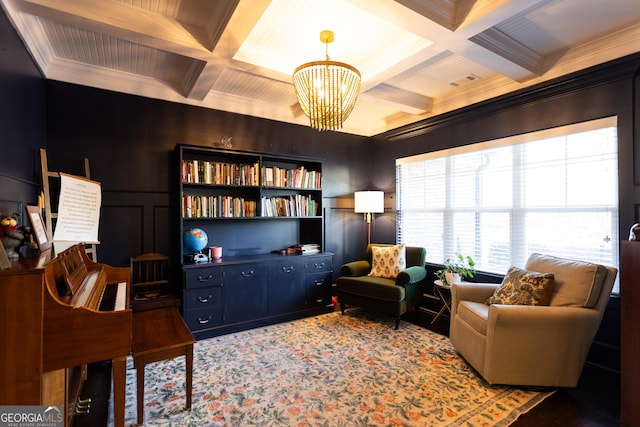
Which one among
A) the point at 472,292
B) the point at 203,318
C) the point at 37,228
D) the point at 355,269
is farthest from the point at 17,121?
the point at 472,292

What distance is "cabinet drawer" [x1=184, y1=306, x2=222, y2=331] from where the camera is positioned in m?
3.18

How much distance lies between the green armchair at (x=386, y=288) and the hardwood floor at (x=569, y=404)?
1.49 meters

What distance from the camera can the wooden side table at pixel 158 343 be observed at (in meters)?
1.82

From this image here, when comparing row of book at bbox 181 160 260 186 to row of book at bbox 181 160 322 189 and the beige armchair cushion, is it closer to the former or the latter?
row of book at bbox 181 160 322 189

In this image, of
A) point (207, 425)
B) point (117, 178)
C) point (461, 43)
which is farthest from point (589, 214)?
point (117, 178)

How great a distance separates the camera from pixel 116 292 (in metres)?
2.19

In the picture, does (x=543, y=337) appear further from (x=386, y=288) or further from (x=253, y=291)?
(x=253, y=291)

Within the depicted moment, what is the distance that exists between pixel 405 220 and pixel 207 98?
304 cm

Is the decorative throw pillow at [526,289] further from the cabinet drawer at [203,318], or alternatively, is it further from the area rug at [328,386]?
the cabinet drawer at [203,318]

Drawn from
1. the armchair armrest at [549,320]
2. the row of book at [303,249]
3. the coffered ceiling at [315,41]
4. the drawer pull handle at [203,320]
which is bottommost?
the drawer pull handle at [203,320]

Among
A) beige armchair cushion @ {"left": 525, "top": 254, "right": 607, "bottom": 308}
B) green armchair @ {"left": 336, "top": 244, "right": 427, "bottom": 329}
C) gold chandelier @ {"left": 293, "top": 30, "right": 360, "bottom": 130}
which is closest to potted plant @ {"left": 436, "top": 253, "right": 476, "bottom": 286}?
green armchair @ {"left": 336, "top": 244, "right": 427, "bottom": 329}

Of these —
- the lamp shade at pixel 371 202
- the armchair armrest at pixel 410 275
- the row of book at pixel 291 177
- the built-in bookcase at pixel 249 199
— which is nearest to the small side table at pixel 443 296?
the armchair armrest at pixel 410 275

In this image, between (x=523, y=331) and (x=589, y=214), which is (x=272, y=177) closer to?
(x=523, y=331)

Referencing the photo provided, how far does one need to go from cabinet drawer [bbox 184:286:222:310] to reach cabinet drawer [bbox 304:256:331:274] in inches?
43.6
